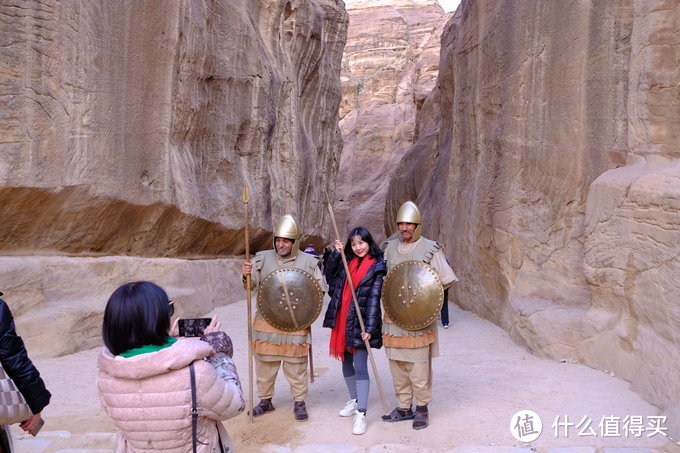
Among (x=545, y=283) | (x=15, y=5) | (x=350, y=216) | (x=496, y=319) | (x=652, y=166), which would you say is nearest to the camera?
(x=652, y=166)

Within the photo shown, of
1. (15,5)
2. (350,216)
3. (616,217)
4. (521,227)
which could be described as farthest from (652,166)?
(350,216)

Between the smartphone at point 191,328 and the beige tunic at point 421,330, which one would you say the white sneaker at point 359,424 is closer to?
the beige tunic at point 421,330

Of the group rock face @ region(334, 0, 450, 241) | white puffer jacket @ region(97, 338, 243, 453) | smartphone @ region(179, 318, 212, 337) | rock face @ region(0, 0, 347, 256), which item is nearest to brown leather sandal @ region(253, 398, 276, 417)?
smartphone @ region(179, 318, 212, 337)

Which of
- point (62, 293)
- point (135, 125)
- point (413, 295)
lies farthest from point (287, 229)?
point (135, 125)

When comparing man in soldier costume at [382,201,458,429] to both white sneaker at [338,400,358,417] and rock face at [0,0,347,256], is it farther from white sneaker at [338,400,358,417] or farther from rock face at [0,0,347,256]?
rock face at [0,0,347,256]

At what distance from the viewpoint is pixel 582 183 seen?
7.05 metres

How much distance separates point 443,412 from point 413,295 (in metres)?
1.19

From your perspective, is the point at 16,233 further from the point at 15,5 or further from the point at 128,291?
the point at 128,291

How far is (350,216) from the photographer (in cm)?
3212

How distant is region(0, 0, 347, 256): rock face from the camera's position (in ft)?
22.6

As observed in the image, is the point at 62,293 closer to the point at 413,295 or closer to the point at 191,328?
the point at 413,295

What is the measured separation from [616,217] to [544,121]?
2125mm

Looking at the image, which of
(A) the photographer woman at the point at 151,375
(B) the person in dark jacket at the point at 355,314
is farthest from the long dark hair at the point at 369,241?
(A) the photographer woman at the point at 151,375

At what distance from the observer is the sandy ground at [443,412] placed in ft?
13.8
